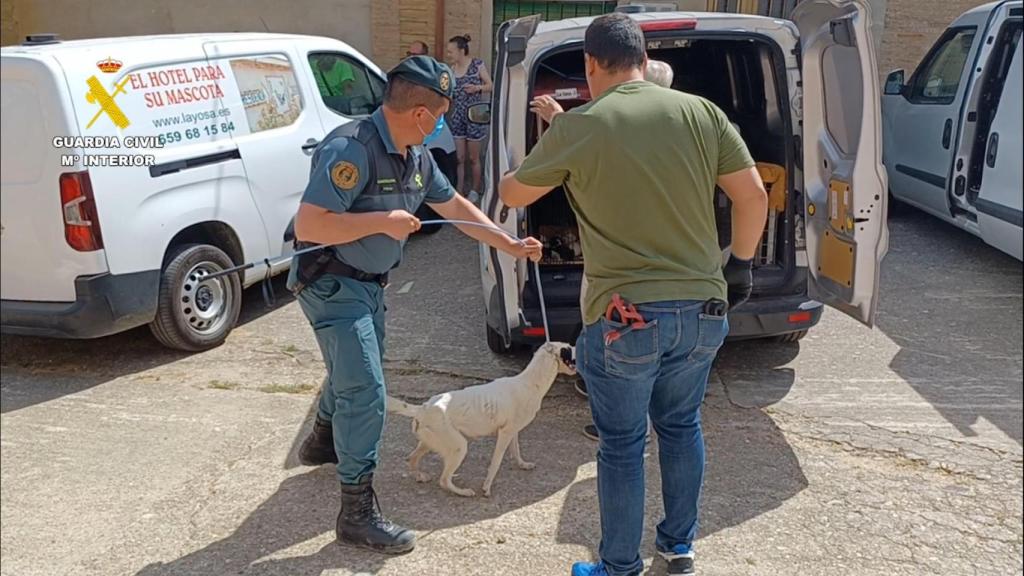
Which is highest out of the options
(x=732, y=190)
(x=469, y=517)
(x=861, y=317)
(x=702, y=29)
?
(x=702, y=29)

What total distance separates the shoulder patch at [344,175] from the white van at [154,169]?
2.73 ft

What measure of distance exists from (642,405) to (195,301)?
334 cm

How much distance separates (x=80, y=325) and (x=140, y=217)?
730 mm

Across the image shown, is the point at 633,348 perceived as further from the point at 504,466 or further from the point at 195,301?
the point at 195,301

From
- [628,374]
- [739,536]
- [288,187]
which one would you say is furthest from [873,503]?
[288,187]

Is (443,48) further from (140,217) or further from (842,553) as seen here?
(842,553)

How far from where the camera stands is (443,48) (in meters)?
11.3

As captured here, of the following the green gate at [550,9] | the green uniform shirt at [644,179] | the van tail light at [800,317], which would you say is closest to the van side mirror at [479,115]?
the van tail light at [800,317]

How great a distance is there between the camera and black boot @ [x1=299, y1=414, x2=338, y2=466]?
12.1 feet

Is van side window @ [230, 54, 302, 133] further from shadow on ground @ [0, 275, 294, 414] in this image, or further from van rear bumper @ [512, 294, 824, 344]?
van rear bumper @ [512, 294, 824, 344]

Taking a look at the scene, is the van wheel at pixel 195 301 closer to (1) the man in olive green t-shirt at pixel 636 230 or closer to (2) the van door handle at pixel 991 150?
(1) the man in olive green t-shirt at pixel 636 230

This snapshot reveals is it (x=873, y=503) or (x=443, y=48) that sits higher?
(x=443, y=48)

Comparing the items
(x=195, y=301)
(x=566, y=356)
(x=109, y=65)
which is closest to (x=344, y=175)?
(x=566, y=356)

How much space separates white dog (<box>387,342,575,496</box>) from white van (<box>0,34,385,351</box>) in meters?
1.42
